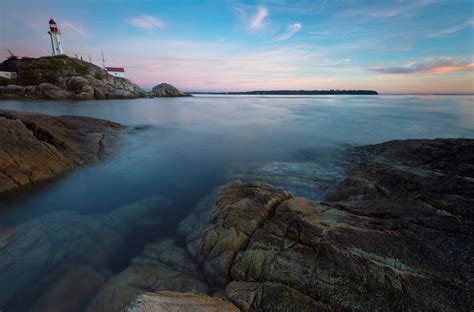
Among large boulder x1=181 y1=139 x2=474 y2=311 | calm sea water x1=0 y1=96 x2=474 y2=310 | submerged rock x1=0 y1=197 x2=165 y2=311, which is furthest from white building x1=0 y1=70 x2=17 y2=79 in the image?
large boulder x1=181 y1=139 x2=474 y2=311

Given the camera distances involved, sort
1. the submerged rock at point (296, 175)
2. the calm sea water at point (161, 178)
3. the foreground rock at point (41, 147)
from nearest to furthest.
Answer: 1. the calm sea water at point (161, 178)
2. the foreground rock at point (41, 147)
3. the submerged rock at point (296, 175)

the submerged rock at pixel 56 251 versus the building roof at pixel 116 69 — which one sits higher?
the building roof at pixel 116 69

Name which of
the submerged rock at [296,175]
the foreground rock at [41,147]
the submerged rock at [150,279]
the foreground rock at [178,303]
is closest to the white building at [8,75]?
the foreground rock at [41,147]

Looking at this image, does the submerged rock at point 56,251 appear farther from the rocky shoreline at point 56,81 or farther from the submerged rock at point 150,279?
the rocky shoreline at point 56,81

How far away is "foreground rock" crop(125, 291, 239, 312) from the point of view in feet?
9.46

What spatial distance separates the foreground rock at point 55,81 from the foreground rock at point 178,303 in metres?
65.4

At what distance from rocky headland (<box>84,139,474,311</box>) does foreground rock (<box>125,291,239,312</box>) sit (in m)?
0.02

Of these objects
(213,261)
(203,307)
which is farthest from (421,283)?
→ (213,261)

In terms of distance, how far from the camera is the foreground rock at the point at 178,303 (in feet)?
9.46

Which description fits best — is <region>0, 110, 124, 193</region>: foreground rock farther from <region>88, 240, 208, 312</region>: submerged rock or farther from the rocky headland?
the rocky headland

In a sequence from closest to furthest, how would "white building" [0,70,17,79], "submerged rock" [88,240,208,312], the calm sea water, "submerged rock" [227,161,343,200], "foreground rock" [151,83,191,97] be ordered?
1. "submerged rock" [88,240,208,312]
2. the calm sea water
3. "submerged rock" [227,161,343,200]
4. "white building" [0,70,17,79]
5. "foreground rock" [151,83,191,97]

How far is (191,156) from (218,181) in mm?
4183

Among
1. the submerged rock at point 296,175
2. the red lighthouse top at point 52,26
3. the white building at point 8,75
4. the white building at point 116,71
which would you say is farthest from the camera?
the white building at point 116,71

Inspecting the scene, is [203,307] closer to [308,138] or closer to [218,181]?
[218,181]
